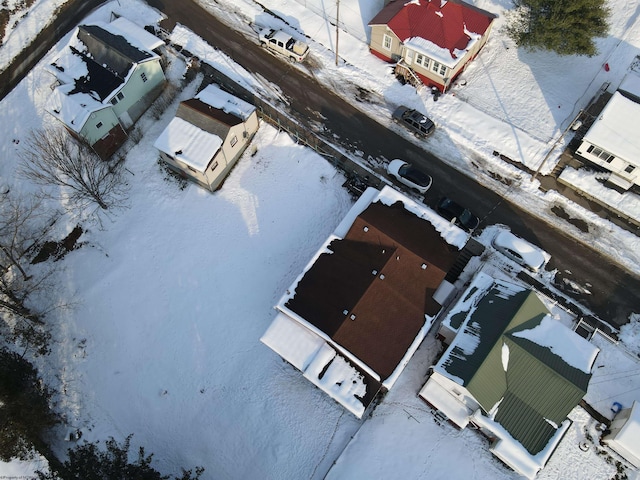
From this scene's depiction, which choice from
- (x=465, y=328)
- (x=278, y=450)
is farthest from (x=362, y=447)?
(x=465, y=328)

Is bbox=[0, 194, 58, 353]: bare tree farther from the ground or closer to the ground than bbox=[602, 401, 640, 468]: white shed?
closer to the ground

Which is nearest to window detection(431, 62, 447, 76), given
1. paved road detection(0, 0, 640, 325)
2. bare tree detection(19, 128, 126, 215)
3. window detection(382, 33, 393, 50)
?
window detection(382, 33, 393, 50)

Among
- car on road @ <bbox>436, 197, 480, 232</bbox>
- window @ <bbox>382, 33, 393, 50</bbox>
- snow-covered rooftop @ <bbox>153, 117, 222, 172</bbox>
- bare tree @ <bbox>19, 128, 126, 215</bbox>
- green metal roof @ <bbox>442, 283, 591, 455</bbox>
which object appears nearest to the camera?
green metal roof @ <bbox>442, 283, 591, 455</bbox>

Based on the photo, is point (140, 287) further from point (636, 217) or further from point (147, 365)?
point (636, 217)

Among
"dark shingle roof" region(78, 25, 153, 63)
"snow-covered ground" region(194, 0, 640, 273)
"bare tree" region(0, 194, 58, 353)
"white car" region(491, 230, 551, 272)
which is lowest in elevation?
"bare tree" region(0, 194, 58, 353)

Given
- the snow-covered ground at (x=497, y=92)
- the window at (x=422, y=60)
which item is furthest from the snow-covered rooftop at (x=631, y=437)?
the window at (x=422, y=60)

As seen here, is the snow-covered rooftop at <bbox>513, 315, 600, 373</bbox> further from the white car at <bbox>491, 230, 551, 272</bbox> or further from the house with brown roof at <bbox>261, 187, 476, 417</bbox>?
the house with brown roof at <bbox>261, 187, 476, 417</bbox>

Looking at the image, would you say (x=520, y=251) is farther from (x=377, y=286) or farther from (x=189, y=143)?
(x=189, y=143)
